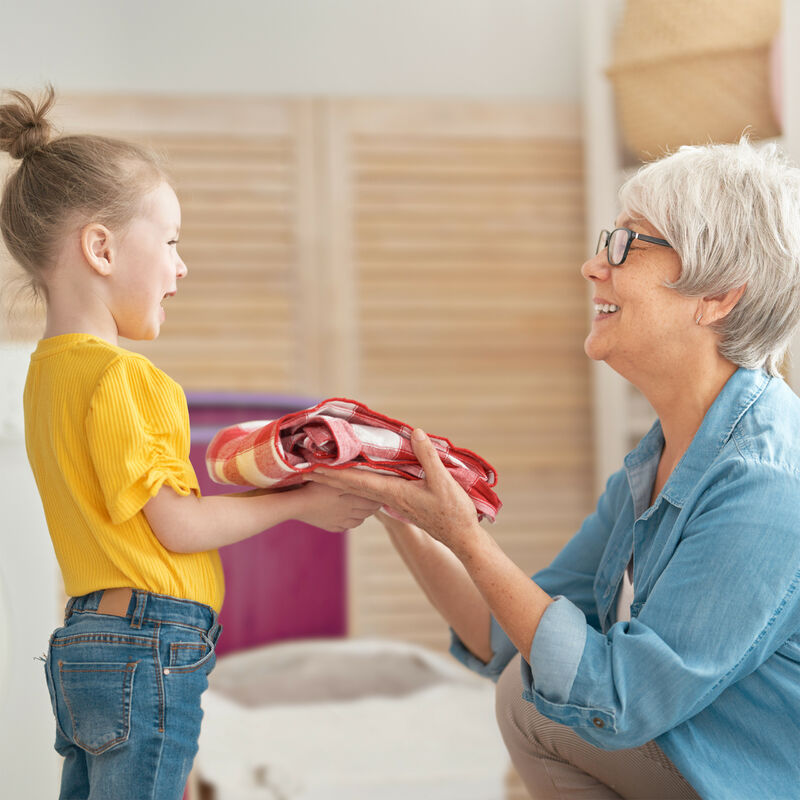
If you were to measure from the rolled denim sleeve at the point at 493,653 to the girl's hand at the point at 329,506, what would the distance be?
1.22 feet

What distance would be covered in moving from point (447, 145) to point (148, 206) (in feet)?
7.10

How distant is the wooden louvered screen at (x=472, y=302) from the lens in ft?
10.0

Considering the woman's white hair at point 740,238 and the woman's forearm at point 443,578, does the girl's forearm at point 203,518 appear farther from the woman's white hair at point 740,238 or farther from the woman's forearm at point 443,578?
the woman's white hair at point 740,238

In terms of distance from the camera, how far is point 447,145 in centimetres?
311

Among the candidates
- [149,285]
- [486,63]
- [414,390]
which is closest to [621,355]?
[149,285]

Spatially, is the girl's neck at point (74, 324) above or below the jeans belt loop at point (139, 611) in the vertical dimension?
above

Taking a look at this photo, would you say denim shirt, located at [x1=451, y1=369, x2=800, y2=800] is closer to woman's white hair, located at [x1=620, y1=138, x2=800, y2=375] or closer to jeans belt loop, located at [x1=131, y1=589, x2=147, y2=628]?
woman's white hair, located at [x1=620, y1=138, x2=800, y2=375]

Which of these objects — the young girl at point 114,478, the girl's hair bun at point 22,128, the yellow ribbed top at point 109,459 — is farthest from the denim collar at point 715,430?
the girl's hair bun at point 22,128

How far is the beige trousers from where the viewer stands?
3.97 ft

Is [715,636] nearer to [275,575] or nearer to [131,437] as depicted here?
[131,437]

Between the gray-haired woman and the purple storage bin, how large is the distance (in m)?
0.96

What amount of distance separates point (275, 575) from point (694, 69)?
164 centimetres

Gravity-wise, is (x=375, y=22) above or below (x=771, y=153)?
above

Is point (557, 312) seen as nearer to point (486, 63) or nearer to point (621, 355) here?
point (486, 63)
